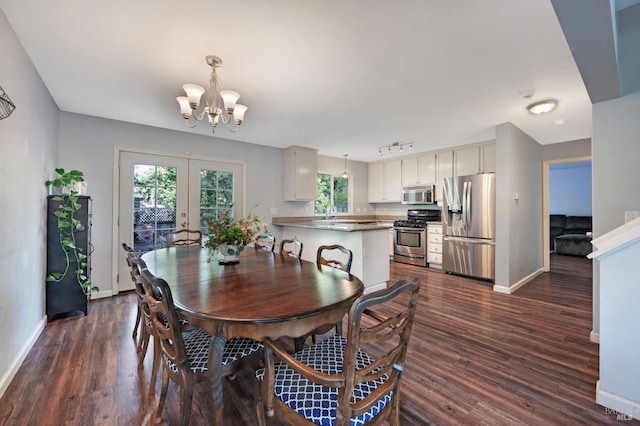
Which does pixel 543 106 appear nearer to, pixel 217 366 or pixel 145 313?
pixel 217 366

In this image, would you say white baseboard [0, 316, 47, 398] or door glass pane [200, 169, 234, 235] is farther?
door glass pane [200, 169, 234, 235]

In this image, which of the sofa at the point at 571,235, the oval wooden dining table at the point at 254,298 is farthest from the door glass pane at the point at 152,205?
the sofa at the point at 571,235

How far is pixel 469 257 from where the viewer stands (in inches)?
170

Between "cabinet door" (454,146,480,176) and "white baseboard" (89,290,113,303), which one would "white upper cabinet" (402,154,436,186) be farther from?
"white baseboard" (89,290,113,303)

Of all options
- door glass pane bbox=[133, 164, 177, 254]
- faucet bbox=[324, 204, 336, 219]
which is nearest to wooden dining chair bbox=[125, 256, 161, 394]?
door glass pane bbox=[133, 164, 177, 254]

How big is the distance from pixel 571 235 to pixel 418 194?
168 inches

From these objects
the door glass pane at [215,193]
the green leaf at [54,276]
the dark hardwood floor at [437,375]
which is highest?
the door glass pane at [215,193]

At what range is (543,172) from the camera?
4.78 meters

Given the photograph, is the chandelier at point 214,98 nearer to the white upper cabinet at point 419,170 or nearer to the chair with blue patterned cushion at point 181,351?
the chair with blue patterned cushion at point 181,351

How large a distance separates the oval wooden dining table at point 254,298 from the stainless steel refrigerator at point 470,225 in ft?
11.0

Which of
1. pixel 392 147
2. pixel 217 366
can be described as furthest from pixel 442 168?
pixel 217 366

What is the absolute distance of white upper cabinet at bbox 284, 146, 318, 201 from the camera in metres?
4.95

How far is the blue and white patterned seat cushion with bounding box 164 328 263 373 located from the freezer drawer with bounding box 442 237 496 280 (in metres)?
3.97

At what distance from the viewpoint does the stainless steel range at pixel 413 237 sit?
5.26m
